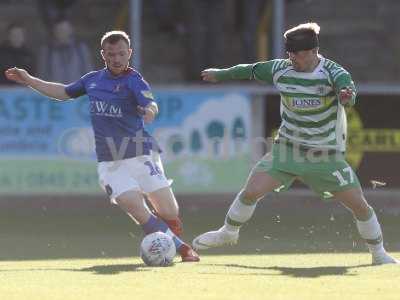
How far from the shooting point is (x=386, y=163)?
45.8 feet

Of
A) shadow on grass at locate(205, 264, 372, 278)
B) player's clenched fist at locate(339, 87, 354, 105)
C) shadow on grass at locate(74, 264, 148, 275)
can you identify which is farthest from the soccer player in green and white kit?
shadow on grass at locate(74, 264, 148, 275)

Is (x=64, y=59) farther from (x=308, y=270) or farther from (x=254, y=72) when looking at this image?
(x=308, y=270)

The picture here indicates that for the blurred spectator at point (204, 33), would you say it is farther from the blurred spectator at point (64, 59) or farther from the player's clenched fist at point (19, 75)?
the player's clenched fist at point (19, 75)

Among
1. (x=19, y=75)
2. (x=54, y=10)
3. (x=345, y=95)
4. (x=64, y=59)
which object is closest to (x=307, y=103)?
(x=345, y=95)

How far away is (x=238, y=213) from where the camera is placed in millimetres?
9508

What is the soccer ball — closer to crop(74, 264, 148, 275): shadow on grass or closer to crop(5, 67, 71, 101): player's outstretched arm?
crop(74, 264, 148, 275): shadow on grass

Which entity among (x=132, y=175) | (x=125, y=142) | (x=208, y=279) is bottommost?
(x=208, y=279)

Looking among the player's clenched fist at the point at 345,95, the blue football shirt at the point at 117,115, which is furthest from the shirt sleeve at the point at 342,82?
the blue football shirt at the point at 117,115

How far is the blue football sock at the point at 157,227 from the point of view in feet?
30.1

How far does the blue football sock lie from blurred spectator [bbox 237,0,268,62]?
6.40m

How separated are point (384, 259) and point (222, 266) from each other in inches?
47.5

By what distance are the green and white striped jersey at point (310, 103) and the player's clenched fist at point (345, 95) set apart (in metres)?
0.34

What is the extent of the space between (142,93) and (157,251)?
3.88ft

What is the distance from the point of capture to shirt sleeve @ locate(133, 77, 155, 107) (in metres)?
9.13
